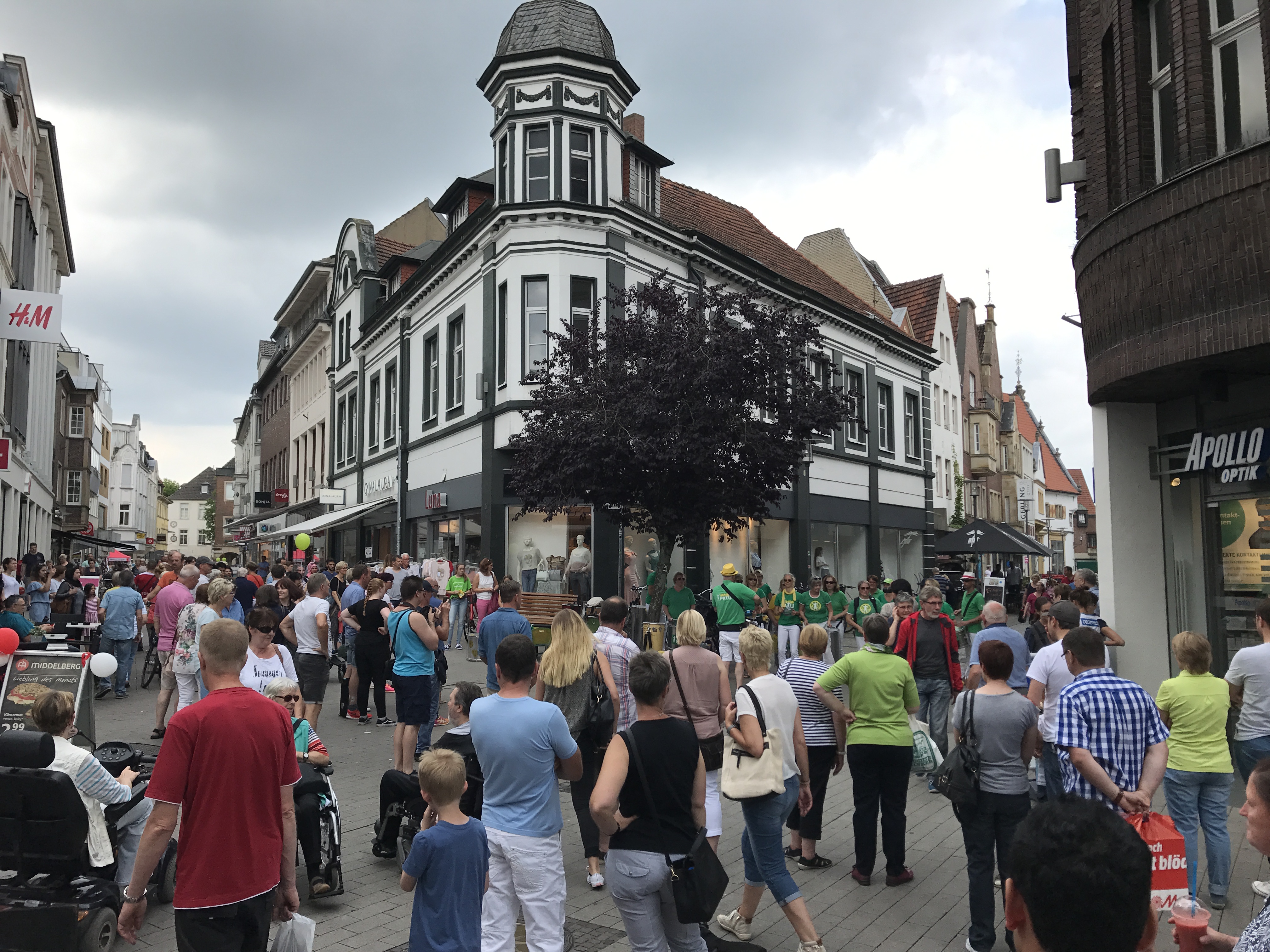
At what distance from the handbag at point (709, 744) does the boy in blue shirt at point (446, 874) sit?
1.89m

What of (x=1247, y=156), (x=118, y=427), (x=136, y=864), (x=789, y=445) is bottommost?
(x=136, y=864)

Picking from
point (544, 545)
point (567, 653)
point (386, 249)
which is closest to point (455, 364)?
point (544, 545)

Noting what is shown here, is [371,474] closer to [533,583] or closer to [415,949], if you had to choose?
[533,583]

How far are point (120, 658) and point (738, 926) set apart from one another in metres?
11.9

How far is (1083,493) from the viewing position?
332ft

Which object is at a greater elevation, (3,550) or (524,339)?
(524,339)

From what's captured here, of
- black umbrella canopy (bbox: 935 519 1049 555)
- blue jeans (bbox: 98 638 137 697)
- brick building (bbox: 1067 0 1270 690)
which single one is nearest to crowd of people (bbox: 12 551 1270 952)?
brick building (bbox: 1067 0 1270 690)

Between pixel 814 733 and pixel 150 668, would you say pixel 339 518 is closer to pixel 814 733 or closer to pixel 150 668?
pixel 150 668

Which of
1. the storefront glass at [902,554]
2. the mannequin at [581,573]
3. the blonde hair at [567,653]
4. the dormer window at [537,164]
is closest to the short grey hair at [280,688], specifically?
the blonde hair at [567,653]

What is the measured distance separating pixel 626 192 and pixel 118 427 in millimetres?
106982

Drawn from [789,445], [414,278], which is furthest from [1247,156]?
[414,278]

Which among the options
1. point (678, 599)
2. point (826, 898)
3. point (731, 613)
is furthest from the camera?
point (731, 613)

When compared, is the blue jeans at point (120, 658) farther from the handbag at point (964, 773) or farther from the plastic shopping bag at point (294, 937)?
the handbag at point (964, 773)

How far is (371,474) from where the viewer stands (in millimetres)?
30594
